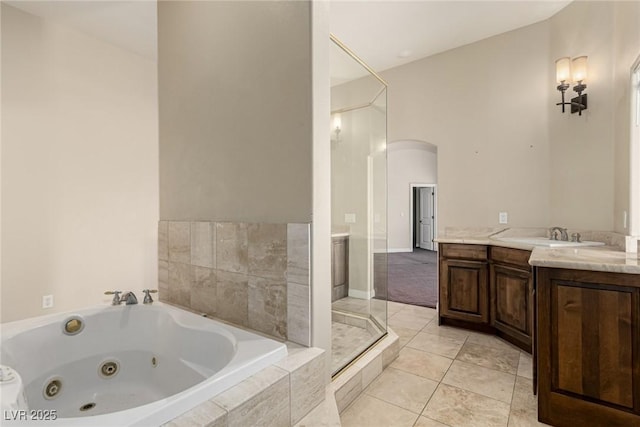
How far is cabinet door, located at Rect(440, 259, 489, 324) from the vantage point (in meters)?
2.89

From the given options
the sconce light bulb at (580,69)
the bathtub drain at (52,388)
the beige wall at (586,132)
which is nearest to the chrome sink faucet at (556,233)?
the beige wall at (586,132)

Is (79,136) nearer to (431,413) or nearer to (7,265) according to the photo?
(7,265)

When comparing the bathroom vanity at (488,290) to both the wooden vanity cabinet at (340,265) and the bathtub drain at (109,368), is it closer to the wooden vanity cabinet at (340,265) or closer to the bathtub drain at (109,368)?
the wooden vanity cabinet at (340,265)

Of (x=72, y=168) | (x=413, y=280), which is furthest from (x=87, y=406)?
(x=413, y=280)

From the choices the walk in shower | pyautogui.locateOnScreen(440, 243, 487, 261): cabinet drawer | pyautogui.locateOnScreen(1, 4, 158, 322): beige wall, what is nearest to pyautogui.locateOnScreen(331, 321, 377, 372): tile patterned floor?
the walk in shower

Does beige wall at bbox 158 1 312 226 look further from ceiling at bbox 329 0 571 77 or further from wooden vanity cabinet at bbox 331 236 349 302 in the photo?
wooden vanity cabinet at bbox 331 236 349 302

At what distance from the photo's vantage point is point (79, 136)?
3025 millimetres

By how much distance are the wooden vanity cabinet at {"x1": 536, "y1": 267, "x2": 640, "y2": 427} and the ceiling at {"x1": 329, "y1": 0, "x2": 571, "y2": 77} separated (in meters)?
2.45

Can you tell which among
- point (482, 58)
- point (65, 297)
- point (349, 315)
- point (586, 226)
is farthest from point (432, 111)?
point (65, 297)

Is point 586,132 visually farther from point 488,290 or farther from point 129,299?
point 129,299

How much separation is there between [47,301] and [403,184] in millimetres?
7383

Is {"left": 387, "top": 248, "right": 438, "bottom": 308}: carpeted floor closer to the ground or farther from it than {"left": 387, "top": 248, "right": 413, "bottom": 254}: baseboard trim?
closer to the ground

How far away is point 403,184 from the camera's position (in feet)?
27.2

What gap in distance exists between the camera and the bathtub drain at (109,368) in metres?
1.79
